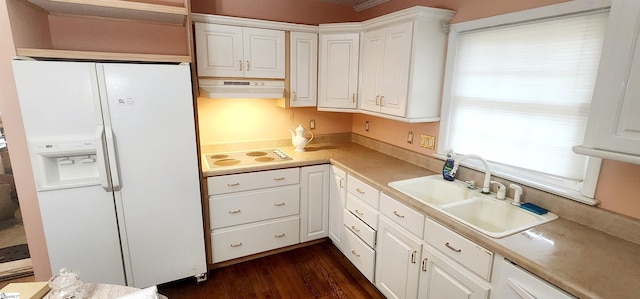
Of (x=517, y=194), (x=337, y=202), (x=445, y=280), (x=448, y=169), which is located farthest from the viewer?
(x=337, y=202)

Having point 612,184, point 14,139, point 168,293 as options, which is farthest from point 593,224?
point 14,139

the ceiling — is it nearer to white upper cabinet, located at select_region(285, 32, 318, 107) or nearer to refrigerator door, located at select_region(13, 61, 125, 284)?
white upper cabinet, located at select_region(285, 32, 318, 107)

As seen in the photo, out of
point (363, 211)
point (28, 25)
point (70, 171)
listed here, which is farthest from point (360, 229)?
point (28, 25)

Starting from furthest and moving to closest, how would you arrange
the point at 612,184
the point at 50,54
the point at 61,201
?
the point at 61,201, the point at 50,54, the point at 612,184

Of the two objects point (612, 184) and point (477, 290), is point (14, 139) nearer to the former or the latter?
point (477, 290)

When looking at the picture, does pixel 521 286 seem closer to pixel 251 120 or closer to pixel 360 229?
pixel 360 229

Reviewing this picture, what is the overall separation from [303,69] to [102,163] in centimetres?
175

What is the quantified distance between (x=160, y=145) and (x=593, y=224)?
2554 millimetres

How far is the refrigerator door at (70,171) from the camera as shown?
1711 millimetres

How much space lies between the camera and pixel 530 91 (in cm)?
178

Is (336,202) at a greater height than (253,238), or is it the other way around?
(336,202)

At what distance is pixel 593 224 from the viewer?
4.96 feet

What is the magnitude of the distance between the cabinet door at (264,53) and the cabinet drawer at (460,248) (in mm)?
1830

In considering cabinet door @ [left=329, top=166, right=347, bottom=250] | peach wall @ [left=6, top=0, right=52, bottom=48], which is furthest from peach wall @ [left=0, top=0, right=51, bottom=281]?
cabinet door @ [left=329, top=166, right=347, bottom=250]
